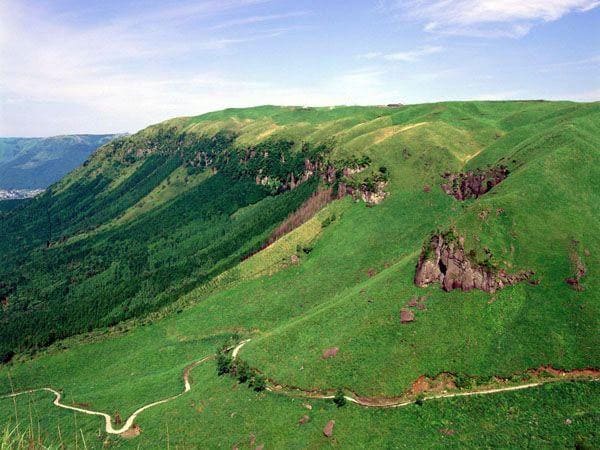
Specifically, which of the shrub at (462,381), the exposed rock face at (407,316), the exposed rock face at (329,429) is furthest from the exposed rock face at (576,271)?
the exposed rock face at (329,429)

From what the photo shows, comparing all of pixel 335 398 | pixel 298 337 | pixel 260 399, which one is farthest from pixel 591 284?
pixel 260 399

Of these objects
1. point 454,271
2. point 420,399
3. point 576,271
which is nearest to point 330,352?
point 420,399

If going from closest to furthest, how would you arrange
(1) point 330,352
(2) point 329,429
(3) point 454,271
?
1. (2) point 329,429
2. (1) point 330,352
3. (3) point 454,271

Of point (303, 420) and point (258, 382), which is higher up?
point (258, 382)

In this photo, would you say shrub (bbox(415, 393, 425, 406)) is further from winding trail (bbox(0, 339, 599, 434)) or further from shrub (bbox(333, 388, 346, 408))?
shrub (bbox(333, 388, 346, 408))

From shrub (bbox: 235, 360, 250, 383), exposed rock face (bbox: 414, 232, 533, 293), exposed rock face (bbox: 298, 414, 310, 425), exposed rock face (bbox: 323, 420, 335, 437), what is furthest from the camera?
shrub (bbox: 235, 360, 250, 383)

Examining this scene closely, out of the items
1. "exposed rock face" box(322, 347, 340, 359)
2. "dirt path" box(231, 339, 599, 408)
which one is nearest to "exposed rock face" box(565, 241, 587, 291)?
"dirt path" box(231, 339, 599, 408)

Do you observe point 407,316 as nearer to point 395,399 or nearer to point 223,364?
point 395,399

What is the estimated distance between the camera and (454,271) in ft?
438

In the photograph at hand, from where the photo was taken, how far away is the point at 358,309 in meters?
146

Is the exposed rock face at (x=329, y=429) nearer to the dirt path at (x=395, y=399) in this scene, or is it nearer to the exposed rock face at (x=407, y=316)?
the dirt path at (x=395, y=399)

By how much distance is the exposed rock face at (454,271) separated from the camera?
415ft

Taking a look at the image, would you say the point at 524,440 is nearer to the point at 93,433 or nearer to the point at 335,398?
the point at 335,398

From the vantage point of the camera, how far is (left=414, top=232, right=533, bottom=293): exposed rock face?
4980 inches
